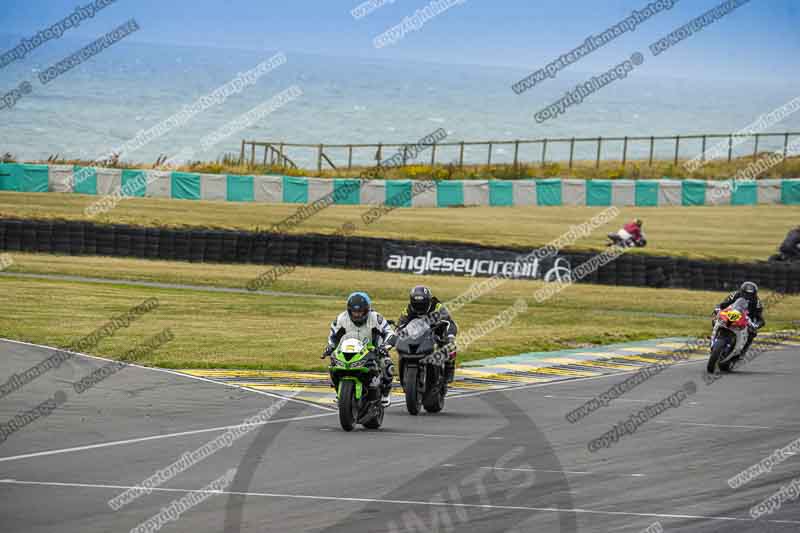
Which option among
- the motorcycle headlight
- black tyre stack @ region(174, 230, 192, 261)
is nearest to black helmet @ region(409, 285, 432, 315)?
the motorcycle headlight

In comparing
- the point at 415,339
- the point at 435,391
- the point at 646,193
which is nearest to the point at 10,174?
the point at 646,193

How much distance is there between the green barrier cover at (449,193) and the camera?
5544 cm

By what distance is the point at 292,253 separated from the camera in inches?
1431

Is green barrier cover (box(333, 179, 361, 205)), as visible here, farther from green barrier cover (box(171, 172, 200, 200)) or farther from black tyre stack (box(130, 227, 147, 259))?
black tyre stack (box(130, 227, 147, 259))

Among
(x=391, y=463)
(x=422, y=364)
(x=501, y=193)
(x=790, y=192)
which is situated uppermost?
(x=790, y=192)

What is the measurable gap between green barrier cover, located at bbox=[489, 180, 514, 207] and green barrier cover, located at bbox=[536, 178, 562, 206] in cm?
134

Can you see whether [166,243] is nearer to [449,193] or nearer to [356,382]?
[449,193]

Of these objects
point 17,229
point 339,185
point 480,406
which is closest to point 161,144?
point 339,185

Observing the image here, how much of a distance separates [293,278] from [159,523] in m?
25.7

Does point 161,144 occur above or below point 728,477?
above

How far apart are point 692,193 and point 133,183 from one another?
2594 cm

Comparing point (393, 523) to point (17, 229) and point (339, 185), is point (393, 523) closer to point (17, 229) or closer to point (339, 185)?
point (17, 229)

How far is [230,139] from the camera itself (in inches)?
5679

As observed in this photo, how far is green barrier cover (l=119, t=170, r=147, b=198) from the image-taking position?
52.2 meters
